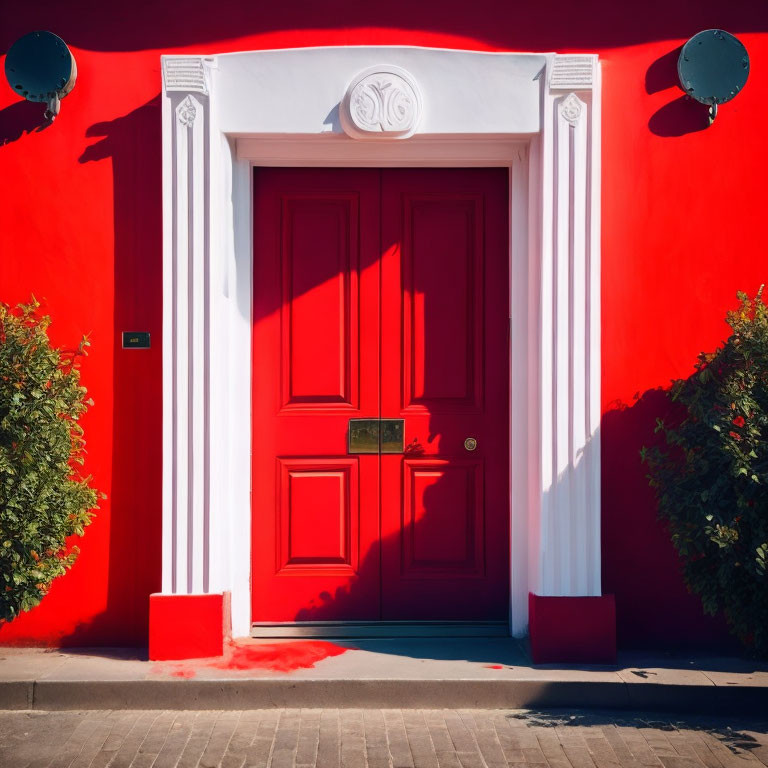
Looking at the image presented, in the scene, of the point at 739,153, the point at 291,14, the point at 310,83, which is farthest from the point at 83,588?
the point at 739,153

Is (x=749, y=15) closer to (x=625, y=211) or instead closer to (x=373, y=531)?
(x=625, y=211)

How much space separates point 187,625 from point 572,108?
11.4 ft

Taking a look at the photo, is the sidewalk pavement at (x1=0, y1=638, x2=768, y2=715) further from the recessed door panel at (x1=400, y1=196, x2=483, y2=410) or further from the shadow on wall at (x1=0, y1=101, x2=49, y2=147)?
the shadow on wall at (x1=0, y1=101, x2=49, y2=147)

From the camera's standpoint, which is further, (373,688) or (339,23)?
(339,23)

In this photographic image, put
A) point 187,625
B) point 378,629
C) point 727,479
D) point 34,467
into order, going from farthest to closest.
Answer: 1. point 378,629
2. point 187,625
3. point 34,467
4. point 727,479

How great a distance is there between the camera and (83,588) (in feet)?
17.1

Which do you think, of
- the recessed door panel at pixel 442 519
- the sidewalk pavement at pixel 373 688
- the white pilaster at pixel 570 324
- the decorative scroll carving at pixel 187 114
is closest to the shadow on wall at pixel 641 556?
the white pilaster at pixel 570 324

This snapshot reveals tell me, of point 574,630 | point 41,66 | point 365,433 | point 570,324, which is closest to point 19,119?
point 41,66

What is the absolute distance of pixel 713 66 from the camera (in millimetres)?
5059

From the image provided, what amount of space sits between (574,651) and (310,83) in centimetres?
339

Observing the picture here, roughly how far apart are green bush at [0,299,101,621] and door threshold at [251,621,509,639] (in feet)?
4.18

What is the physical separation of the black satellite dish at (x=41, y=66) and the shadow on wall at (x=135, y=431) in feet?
1.77

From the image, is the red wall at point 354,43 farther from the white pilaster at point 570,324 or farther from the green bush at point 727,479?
the green bush at point 727,479

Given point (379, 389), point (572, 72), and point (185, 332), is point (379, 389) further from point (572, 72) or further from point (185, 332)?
point (572, 72)
